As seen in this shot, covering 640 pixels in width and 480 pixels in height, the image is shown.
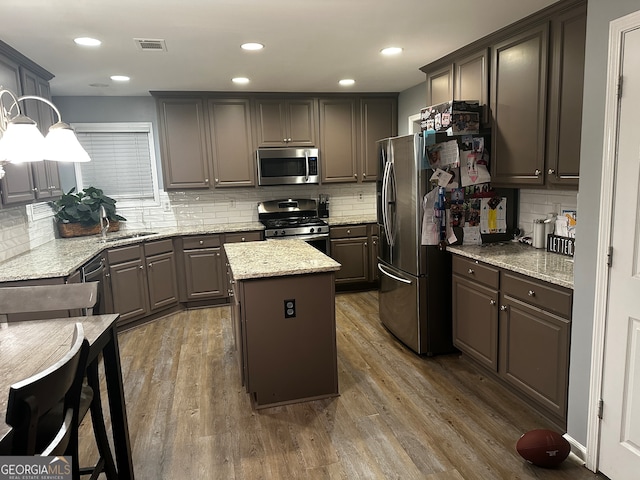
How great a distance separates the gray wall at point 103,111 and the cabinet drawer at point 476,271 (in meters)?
3.54

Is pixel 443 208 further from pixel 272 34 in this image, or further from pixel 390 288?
pixel 272 34

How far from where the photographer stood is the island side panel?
2617 millimetres

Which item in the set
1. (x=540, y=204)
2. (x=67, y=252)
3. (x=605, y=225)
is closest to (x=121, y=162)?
(x=67, y=252)

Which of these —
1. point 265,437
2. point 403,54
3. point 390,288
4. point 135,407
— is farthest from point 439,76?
point 135,407

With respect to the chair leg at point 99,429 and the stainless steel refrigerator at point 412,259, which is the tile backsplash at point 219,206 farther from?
the chair leg at point 99,429

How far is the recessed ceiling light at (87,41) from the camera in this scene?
2838mm

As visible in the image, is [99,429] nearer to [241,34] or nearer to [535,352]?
[535,352]

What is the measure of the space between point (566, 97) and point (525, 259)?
96cm

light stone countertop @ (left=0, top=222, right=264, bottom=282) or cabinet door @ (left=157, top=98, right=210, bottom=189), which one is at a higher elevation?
cabinet door @ (left=157, top=98, right=210, bottom=189)

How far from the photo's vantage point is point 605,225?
6.33 ft

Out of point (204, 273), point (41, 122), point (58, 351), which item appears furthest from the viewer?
point (204, 273)

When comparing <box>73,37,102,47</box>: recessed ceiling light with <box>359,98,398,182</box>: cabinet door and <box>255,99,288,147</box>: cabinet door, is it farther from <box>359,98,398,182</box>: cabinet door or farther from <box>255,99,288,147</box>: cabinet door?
<box>359,98,398,182</box>: cabinet door

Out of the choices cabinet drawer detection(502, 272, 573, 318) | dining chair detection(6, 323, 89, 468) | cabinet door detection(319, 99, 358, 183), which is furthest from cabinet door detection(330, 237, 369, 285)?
dining chair detection(6, 323, 89, 468)

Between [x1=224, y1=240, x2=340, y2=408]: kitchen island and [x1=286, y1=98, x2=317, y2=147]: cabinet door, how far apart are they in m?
2.63
